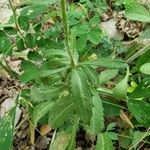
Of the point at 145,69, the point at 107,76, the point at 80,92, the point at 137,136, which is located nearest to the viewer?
the point at 80,92

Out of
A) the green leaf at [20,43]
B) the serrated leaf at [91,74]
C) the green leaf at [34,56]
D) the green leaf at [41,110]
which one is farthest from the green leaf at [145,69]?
the green leaf at [20,43]

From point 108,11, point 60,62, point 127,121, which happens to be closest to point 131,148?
point 127,121

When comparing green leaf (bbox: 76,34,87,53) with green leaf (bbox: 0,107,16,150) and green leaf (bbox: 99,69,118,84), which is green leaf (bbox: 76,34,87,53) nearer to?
green leaf (bbox: 99,69,118,84)

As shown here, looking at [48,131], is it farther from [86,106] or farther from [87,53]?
[86,106]

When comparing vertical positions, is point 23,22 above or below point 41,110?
above

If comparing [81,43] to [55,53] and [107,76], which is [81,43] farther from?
[55,53]

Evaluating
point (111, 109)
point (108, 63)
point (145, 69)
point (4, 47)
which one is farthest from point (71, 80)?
point (4, 47)
